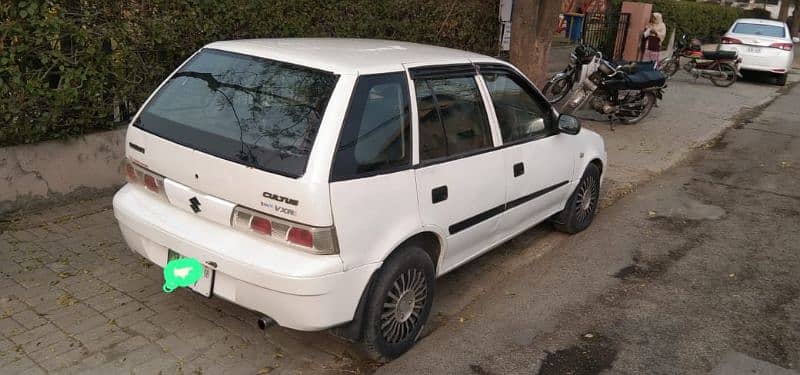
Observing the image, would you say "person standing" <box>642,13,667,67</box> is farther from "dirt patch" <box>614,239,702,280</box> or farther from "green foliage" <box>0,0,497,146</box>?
"dirt patch" <box>614,239,702,280</box>

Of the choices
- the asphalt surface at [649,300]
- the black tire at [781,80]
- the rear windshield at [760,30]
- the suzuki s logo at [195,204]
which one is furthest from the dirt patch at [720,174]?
the black tire at [781,80]

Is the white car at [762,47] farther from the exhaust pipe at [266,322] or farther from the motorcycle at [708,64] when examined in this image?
the exhaust pipe at [266,322]

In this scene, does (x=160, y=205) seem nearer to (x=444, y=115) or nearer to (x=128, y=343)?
(x=128, y=343)

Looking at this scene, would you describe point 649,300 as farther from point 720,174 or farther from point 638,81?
point 638,81

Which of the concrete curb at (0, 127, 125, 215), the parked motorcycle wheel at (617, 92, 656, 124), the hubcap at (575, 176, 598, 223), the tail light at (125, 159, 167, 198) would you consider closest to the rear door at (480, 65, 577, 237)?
the hubcap at (575, 176, 598, 223)

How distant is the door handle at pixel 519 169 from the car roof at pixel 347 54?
74 cm

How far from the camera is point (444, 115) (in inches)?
149

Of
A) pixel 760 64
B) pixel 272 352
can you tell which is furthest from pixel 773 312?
pixel 760 64

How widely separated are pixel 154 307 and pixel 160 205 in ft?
2.48

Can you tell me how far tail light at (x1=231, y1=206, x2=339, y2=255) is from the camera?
9.86 feet

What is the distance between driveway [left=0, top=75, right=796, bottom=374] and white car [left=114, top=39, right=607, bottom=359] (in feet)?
1.35

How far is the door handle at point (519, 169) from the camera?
14.2 feet

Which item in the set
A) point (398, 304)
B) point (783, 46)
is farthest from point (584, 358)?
point (783, 46)

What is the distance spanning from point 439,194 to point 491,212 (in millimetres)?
651
